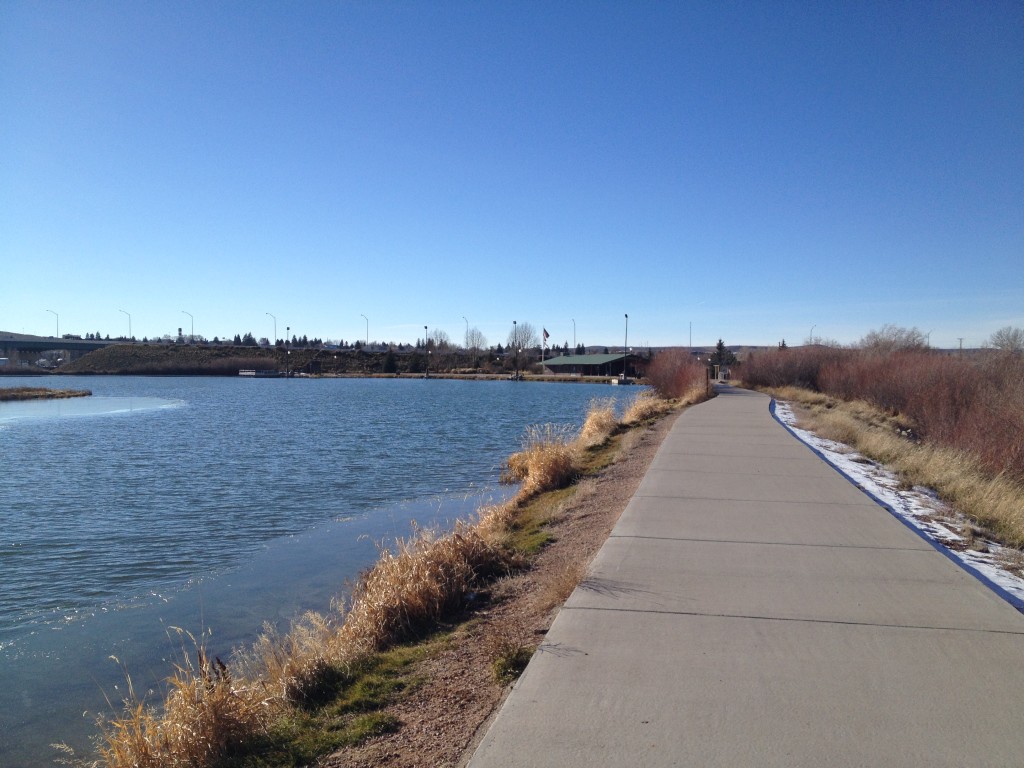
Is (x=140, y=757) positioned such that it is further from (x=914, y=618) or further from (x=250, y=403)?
(x=250, y=403)

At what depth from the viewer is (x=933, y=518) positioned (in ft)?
32.5

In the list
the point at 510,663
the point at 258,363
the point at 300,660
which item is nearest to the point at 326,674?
the point at 300,660

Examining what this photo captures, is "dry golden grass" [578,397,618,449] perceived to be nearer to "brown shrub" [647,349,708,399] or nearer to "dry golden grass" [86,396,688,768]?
"dry golden grass" [86,396,688,768]

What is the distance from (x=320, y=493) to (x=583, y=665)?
13.4 metres

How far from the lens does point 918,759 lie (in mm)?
3840

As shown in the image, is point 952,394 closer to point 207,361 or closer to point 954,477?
point 954,477

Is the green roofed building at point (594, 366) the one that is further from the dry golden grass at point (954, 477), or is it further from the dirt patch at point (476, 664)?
the dirt patch at point (476, 664)

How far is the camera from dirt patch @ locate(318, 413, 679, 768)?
14.7 ft

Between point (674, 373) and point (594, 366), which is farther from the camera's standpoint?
point (594, 366)

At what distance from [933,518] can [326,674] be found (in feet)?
25.9

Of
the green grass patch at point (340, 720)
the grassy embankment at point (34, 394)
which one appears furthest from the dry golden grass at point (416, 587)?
the grassy embankment at point (34, 394)

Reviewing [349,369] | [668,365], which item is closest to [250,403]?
[668,365]

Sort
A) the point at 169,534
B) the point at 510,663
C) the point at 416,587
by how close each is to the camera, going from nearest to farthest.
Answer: the point at 510,663 → the point at 416,587 → the point at 169,534

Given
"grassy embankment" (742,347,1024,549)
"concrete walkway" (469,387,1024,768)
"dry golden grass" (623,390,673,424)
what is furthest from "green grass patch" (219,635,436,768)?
"dry golden grass" (623,390,673,424)
